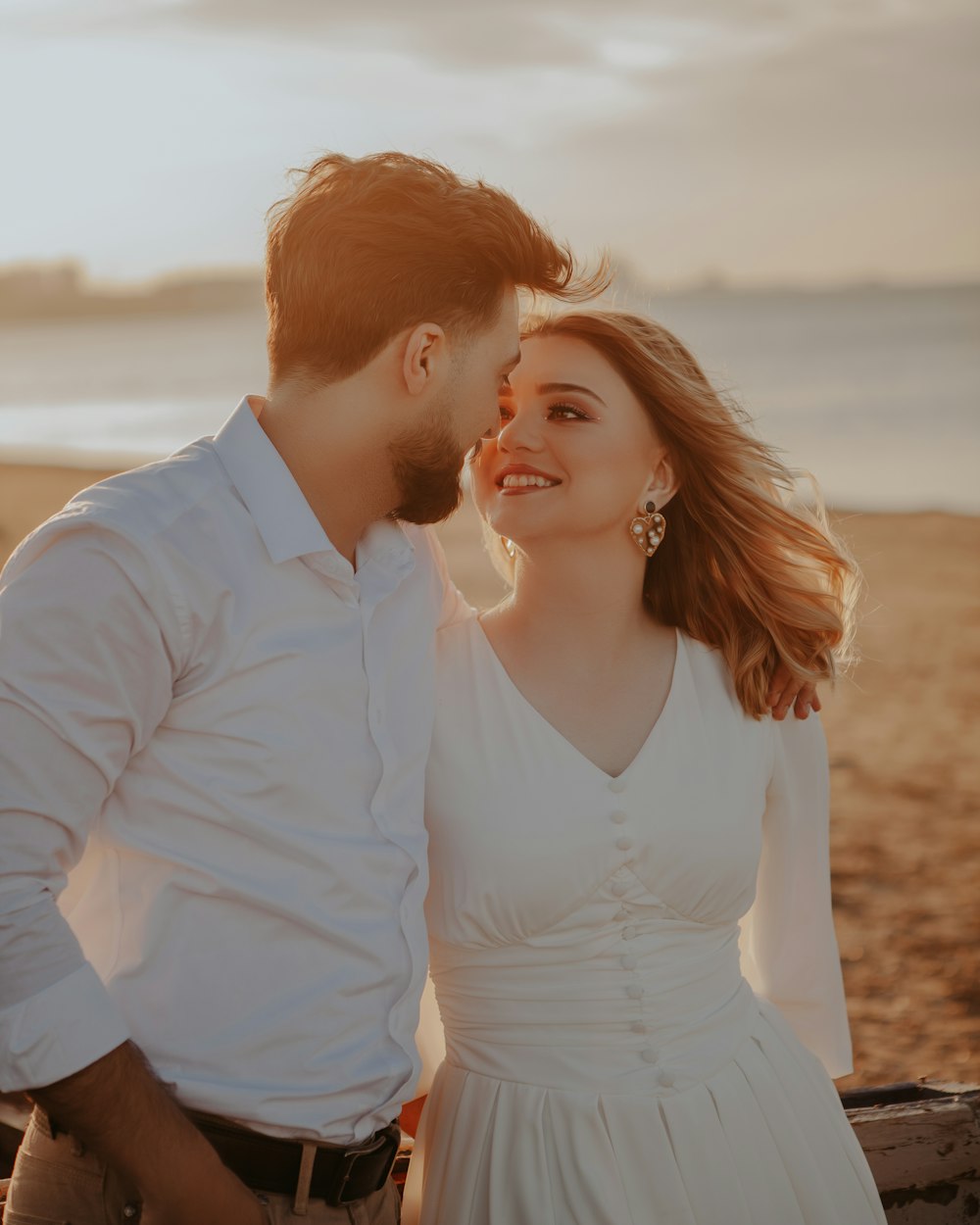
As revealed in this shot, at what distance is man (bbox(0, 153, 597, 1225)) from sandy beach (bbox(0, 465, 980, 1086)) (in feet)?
4.34

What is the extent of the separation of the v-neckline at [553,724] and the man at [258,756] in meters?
0.41

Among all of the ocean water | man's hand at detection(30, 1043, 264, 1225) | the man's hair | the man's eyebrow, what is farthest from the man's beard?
man's hand at detection(30, 1043, 264, 1225)

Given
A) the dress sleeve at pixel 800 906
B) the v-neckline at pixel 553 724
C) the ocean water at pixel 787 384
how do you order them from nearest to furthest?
the v-neckline at pixel 553 724 → the dress sleeve at pixel 800 906 → the ocean water at pixel 787 384

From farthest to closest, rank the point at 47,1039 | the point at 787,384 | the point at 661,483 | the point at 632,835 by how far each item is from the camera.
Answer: the point at 787,384
the point at 661,483
the point at 632,835
the point at 47,1039

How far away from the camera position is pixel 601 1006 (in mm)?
2465

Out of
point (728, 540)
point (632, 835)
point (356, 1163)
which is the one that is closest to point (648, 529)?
point (728, 540)

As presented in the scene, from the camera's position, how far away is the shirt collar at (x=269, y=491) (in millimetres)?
1988

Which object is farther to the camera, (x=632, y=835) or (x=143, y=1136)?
(x=632, y=835)

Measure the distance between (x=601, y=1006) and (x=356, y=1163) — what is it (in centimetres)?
63

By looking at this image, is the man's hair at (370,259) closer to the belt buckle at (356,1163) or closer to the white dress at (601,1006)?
the white dress at (601,1006)

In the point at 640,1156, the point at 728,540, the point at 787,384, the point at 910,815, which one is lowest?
the point at 910,815

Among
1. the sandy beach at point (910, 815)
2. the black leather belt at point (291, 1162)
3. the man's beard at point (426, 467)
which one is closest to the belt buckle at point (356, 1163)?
the black leather belt at point (291, 1162)

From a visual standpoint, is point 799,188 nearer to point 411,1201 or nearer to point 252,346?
point 252,346

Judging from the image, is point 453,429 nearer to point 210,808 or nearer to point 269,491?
point 269,491
